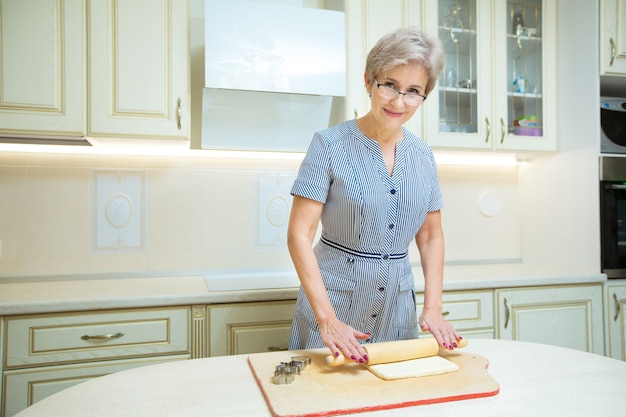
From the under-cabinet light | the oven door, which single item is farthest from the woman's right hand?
the oven door

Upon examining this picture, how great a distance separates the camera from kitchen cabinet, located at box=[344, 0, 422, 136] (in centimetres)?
218

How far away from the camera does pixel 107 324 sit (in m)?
1.70

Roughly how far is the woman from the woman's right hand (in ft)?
0.26

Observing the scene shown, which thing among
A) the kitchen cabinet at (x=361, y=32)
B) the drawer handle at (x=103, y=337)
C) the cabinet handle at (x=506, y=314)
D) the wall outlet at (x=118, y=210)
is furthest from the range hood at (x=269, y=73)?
the cabinet handle at (x=506, y=314)

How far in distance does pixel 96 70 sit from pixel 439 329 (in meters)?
1.58

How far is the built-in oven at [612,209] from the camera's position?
7.39ft

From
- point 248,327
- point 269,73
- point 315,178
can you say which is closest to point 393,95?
point 315,178

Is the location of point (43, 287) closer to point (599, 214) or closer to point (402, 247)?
point (402, 247)

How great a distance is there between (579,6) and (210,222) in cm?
203

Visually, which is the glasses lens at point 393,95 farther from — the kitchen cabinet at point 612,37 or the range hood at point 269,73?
the kitchen cabinet at point 612,37

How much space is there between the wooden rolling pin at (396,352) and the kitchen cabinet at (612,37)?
189 centimetres

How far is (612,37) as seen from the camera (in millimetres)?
2283

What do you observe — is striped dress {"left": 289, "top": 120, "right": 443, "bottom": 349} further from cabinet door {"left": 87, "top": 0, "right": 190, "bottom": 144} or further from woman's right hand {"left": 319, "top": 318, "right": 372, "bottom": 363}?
cabinet door {"left": 87, "top": 0, "right": 190, "bottom": 144}

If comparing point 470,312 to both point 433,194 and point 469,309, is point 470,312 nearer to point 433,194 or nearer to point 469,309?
point 469,309
